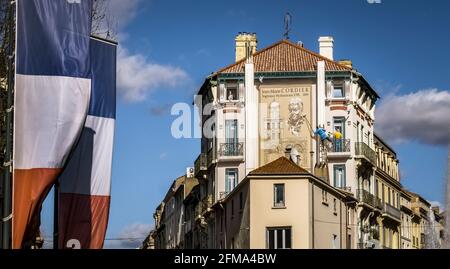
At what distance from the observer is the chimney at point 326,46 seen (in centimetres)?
7600

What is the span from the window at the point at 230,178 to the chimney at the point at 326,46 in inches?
459

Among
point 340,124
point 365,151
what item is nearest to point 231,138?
point 340,124

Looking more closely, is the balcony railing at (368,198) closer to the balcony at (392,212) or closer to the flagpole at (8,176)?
the balcony at (392,212)

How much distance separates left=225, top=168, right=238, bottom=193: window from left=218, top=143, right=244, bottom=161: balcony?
960mm

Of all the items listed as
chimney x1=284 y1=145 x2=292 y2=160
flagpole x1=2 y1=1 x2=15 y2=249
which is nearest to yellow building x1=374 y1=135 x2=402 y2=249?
chimney x1=284 y1=145 x2=292 y2=160

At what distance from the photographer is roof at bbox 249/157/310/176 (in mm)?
60062

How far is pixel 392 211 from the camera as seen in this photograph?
276 ft

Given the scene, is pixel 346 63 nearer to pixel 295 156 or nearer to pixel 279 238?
pixel 295 156

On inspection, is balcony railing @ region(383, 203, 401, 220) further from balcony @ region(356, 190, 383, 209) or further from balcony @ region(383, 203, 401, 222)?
balcony @ region(356, 190, 383, 209)

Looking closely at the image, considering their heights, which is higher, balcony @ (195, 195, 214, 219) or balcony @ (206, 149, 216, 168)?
balcony @ (206, 149, 216, 168)

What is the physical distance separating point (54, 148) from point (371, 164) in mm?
58137

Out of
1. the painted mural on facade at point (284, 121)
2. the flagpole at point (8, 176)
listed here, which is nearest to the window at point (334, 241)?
the painted mural on facade at point (284, 121)
